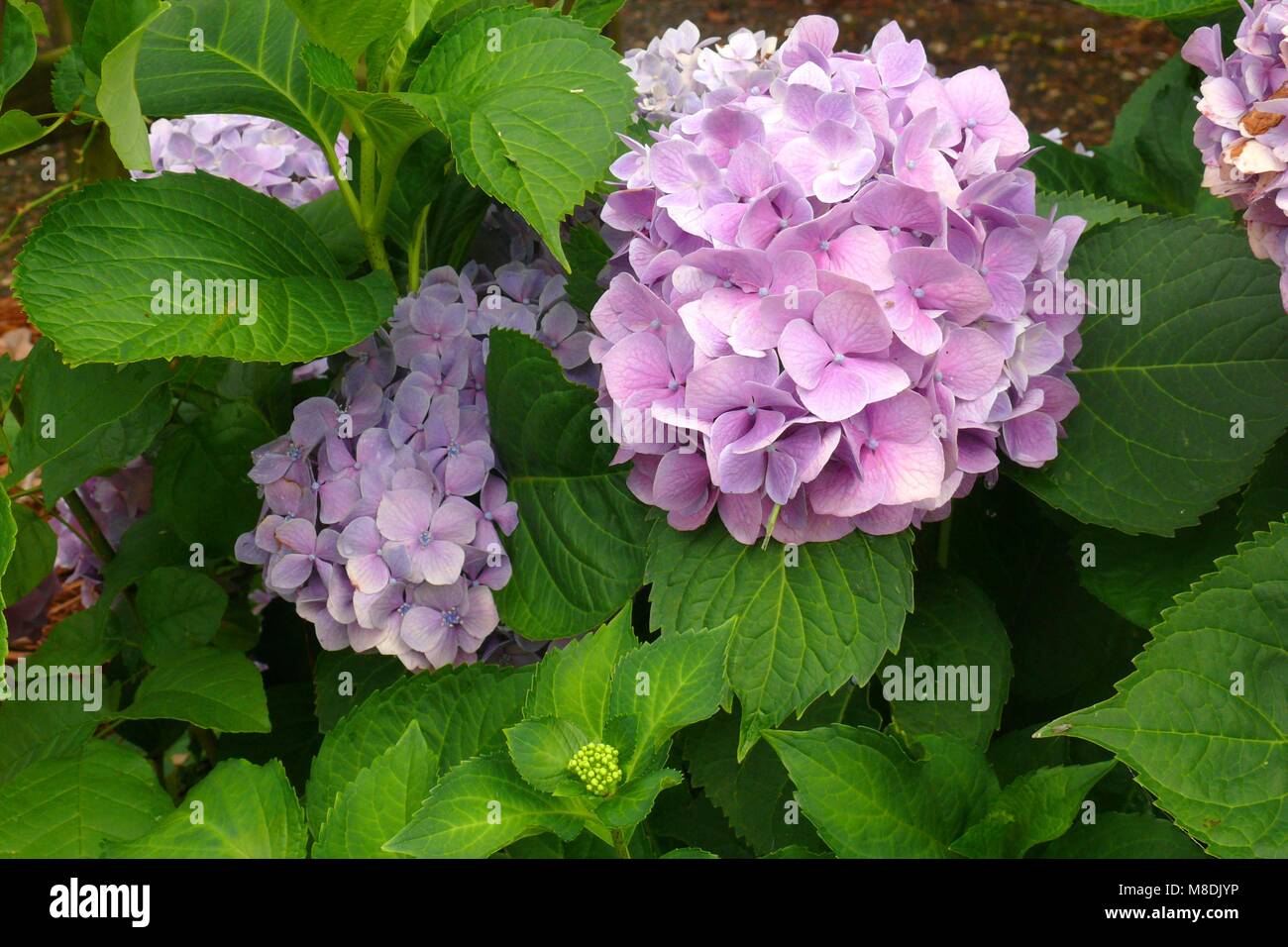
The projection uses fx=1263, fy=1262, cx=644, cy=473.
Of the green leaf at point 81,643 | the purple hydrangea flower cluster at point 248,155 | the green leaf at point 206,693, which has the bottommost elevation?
the green leaf at point 206,693

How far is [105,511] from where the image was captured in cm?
136

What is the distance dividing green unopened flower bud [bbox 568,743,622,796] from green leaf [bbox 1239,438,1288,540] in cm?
57

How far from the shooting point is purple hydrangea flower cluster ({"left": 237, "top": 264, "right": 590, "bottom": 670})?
1.02 metres

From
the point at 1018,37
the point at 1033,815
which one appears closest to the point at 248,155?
the point at 1033,815

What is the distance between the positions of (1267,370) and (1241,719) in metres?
0.32

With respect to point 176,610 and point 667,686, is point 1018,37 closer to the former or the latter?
point 176,610

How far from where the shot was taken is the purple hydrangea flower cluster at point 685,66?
4.08 feet

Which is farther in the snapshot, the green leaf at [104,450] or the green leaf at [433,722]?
the green leaf at [104,450]

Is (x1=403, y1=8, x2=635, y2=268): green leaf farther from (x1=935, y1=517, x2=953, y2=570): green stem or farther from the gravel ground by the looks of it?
the gravel ground

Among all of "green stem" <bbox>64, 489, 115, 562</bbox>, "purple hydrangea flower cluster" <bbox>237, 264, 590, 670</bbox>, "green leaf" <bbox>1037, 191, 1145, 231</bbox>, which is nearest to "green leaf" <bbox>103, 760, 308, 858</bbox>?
"purple hydrangea flower cluster" <bbox>237, 264, 590, 670</bbox>

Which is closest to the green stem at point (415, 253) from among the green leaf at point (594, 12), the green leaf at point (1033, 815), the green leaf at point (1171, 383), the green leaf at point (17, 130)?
the green leaf at point (594, 12)

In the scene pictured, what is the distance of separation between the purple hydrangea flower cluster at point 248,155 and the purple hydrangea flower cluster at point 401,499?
325mm

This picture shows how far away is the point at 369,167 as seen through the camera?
109cm

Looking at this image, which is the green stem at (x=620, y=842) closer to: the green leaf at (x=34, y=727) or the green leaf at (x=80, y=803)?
the green leaf at (x=80, y=803)
